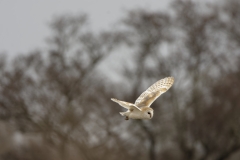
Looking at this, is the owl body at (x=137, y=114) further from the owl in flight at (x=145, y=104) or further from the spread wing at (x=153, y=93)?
the spread wing at (x=153, y=93)

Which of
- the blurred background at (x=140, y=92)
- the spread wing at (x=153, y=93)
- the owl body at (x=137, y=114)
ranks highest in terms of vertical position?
the blurred background at (x=140, y=92)

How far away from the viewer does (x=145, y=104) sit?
15.0 meters

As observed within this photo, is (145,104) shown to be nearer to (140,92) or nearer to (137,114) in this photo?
(137,114)

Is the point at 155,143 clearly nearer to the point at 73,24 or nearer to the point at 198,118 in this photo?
the point at 198,118

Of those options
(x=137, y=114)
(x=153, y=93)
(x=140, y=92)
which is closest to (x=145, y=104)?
(x=153, y=93)

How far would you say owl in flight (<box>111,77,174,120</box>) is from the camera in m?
13.8

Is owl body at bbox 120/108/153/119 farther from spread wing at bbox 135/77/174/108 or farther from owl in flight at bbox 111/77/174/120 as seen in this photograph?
spread wing at bbox 135/77/174/108

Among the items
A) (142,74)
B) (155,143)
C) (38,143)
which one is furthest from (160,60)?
(38,143)

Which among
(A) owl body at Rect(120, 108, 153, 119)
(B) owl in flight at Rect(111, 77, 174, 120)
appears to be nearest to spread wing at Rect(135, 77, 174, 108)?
(B) owl in flight at Rect(111, 77, 174, 120)

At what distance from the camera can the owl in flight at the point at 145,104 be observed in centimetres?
1384

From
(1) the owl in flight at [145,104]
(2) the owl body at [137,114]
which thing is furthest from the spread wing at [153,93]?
(2) the owl body at [137,114]

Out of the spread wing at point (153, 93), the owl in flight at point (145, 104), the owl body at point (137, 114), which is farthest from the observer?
the spread wing at point (153, 93)

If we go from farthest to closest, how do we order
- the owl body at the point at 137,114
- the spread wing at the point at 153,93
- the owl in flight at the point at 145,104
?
the spread wing at the point at 153,93 < the owl body at the point at 137,114 < the owl in flight at the point at 145,104

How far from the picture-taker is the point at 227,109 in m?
43.6
